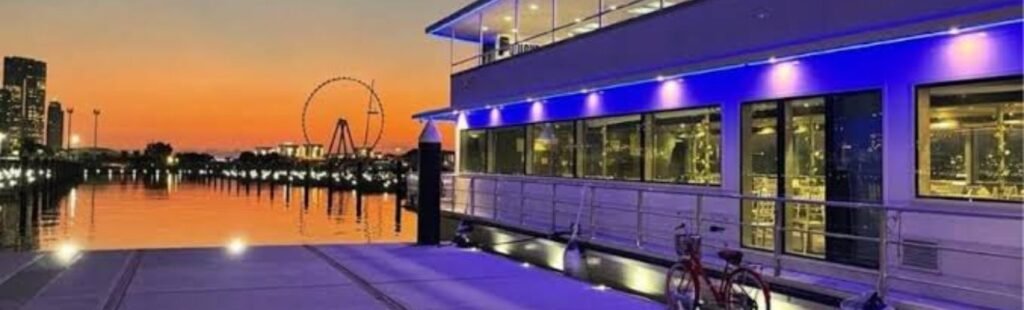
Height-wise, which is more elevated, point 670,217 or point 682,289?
point 670,217

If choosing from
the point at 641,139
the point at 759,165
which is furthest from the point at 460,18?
the point at 759,165

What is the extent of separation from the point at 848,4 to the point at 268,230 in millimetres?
25005

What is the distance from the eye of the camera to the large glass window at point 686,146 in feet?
40.5

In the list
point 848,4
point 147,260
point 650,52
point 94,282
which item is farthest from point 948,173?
point 147,260

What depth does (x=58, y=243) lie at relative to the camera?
A: 24953 millimetres

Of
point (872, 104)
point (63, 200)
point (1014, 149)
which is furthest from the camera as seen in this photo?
point (63, 200)

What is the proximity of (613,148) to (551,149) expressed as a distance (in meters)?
2.95

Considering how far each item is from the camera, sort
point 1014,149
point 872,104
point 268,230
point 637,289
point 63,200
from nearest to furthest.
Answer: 1. point 1014,149
2. point 872,104
3. point 637,289
4. point 268,230
5. point 63,200

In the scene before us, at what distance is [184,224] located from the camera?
32469 mm

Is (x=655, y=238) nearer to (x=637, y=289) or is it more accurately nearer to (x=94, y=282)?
(x=637, y=289)

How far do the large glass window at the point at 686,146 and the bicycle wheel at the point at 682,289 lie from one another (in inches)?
145

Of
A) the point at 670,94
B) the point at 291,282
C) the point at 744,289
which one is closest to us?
the point at 744,289

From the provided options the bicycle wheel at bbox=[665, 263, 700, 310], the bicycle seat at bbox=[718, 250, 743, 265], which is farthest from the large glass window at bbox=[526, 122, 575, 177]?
the bicycle seat at bbox=[718, 250, 743, 265]

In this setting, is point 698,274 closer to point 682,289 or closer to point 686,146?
point 682,289
